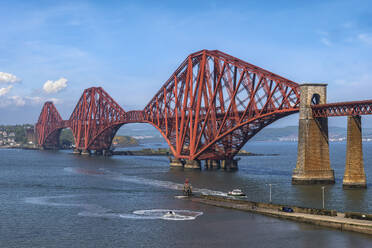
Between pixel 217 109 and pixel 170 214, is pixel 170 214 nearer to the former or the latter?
pixel 170 214

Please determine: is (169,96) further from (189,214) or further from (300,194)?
(189,214)

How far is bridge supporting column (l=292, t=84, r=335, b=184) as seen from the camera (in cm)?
8644

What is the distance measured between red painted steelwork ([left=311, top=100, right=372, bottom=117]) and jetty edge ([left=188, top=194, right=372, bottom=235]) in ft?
83.1

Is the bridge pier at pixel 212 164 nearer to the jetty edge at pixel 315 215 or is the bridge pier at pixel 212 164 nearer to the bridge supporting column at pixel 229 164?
the bridge supporting column at pixel 229 164

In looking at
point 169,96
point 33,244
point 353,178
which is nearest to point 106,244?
point 33,244

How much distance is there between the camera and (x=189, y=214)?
206 ft

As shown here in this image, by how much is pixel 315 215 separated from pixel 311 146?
3056 cm

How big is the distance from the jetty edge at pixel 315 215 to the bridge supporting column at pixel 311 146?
69.2 ft

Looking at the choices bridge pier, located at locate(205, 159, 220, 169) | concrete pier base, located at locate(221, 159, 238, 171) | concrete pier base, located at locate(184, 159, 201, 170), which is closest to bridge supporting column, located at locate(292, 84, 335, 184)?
concrete pier base, located at locate(221, 159, 238, 171)

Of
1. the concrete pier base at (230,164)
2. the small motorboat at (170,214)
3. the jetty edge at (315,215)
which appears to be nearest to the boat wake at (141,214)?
the small motorboat at (170,214)

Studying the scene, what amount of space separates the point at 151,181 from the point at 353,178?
39140mm

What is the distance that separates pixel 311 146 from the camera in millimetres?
86500

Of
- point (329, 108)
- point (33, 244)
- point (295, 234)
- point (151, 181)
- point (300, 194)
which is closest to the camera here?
point (33, 244)

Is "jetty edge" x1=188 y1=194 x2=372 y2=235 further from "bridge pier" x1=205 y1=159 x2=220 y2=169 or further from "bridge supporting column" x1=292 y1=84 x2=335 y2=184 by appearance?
"bridge pier" x1=205 y1=159 x2=220 y2=169
